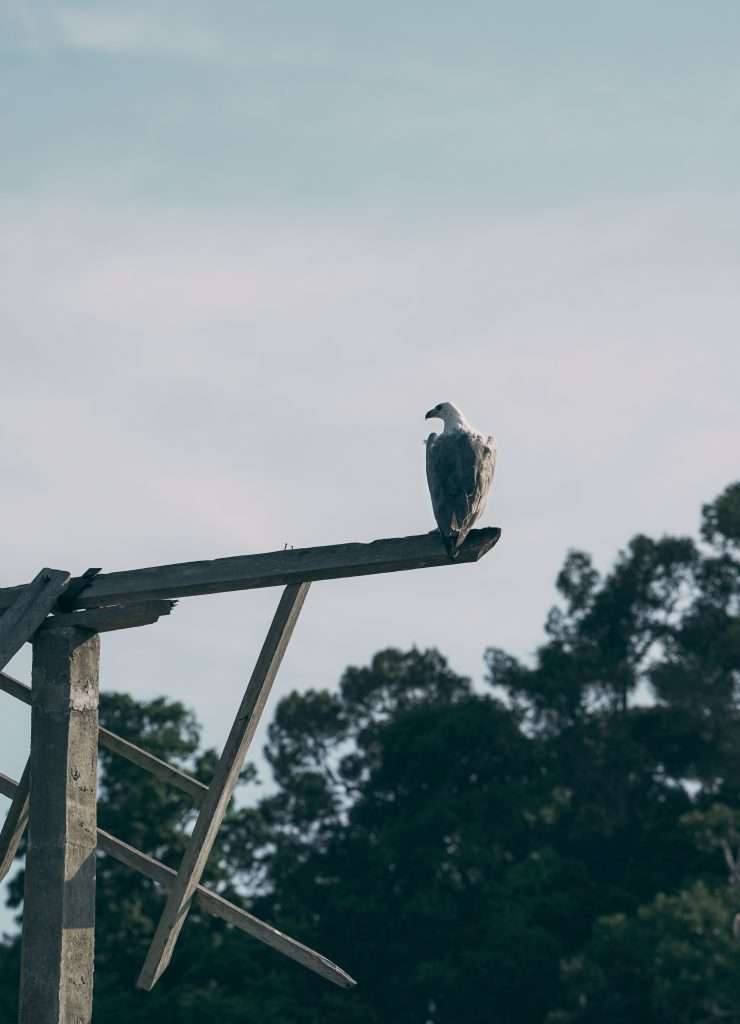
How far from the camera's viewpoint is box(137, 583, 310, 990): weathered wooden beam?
8.45 metres

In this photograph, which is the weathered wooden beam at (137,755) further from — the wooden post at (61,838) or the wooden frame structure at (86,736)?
the wooden post at (61,838)

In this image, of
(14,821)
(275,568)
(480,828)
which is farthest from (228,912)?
(480,828)

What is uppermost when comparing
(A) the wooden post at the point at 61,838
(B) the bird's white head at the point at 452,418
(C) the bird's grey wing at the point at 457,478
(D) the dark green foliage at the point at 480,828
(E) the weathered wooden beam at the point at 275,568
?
(D) the dark green foliage at the point at 480,828

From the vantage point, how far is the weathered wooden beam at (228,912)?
28.3 ft

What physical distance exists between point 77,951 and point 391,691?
48.0m

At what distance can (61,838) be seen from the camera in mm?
8242

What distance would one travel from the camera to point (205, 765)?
52438 mm

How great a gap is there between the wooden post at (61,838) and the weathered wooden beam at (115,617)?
0.17ft

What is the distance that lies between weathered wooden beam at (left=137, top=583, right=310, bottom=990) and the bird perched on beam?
78 centimetres

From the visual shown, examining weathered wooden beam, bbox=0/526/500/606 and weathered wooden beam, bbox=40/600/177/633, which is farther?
weathered wooden beam, bbox=40/600/177/633

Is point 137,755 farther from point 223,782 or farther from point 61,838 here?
point 61,838

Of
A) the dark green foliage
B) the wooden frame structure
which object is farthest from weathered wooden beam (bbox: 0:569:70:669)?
the dark green foliage

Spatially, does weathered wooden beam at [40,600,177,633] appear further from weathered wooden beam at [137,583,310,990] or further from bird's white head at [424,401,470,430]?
bird's white head at [424,401,470,430]

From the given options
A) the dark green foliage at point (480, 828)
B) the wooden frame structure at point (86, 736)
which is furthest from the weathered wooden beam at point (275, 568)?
the dark green foliage at point (480, 828)
